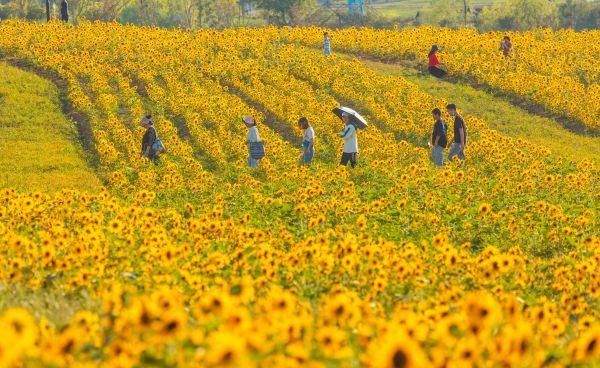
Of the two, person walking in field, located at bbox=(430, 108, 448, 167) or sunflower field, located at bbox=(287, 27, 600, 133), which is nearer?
person walking in field, located at bbox=(430, 108, 448, 167)

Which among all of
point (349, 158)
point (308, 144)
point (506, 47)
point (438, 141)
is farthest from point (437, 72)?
point (349, 158)

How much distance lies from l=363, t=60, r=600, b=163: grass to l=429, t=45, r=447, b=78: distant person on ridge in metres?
0.32

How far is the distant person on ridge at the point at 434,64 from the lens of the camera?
35969mm

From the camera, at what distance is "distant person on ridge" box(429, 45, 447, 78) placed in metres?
36.0

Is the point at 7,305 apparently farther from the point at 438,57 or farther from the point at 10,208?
the point at 438,57

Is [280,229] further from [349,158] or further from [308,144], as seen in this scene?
[308,144]

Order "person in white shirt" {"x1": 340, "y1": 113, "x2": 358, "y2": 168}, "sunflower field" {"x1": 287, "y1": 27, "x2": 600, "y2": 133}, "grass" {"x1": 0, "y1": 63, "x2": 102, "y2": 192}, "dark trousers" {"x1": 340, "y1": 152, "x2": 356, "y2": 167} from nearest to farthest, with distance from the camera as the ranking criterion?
"grass" {"x1": 0, "y1": 63, "x2": 102, "y2": 192} → "person in white shirt" {"x1": 340, "y1": 113, "x2": 358, "y2": 168} → "dark trousers" {"x1": 340, "y1": 152, "x2": 356, "y2": 167} → "sunflower field" {"x1": 287, "y1": 27, "x2": 600, "y2": 133}

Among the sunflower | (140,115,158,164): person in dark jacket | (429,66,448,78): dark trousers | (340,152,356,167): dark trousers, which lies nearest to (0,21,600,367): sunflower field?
the sunflower

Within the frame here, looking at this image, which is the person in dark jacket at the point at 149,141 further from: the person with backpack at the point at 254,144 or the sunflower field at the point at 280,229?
the person with backpack at the point at 254,144

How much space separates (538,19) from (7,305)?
101 metres

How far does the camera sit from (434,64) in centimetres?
3606

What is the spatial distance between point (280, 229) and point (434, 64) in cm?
2412

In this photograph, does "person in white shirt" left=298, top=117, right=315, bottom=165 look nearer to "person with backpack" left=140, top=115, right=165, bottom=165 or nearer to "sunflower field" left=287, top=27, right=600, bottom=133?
"person with backpack" left=140, top=115, right=165, bottom=165

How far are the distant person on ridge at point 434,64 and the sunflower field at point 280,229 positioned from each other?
1.14 m
